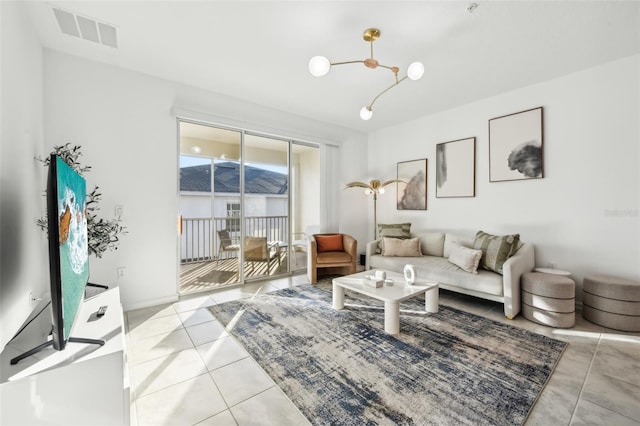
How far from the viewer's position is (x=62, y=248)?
117 centimetres

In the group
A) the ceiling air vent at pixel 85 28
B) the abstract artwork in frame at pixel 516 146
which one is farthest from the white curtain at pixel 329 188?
the ceiling air vent at pixel 85 28

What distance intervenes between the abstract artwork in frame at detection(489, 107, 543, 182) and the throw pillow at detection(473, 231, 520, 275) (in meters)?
0.93

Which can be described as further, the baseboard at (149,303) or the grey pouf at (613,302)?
the baseboard at (149,303)

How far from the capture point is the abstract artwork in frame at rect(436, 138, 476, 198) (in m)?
3.91

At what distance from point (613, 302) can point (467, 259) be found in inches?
49.3

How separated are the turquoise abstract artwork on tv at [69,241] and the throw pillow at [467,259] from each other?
11.6ft

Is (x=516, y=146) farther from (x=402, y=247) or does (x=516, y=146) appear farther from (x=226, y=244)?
(x=226, y=244)

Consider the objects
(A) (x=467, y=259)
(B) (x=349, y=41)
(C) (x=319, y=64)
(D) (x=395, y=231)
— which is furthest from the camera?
(D) (x=395, y=231)

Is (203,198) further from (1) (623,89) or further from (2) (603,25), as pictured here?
(1) (623,89)

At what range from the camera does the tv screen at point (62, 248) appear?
109cm

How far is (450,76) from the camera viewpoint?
310cm

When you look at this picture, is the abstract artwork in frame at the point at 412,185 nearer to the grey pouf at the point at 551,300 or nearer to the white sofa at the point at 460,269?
the white sofa at the point at 460,269

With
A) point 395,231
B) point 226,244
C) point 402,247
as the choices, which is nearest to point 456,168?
point 395,231

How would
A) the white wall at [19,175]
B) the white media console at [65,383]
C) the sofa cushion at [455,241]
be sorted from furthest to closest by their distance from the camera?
the sofa cushion at [455,241]
the white wall at [19,175]
the white media console at [65,383]
